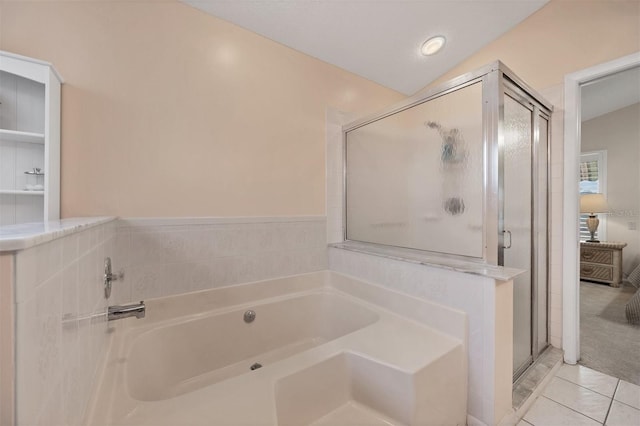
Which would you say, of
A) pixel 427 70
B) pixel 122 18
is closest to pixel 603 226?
pixel 427 70

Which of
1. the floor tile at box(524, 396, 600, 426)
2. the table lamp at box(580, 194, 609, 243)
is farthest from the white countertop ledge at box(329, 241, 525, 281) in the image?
the table lamp at box(580, 194, 609, 243)

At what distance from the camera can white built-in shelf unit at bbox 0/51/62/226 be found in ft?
4.00

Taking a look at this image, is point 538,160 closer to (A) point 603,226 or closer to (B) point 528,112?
(B) point 528,112

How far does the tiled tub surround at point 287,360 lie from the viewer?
93 centimetres

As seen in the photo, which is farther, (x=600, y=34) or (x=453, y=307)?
(x=600, y=34)

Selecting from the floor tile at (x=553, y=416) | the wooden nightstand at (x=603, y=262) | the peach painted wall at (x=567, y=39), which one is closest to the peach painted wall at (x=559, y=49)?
the peach painted wall at (x=567, y=39)

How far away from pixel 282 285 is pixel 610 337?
2630 mm

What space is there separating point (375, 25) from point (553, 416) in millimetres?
2622

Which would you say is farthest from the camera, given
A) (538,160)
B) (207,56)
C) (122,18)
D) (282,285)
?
(282,285)

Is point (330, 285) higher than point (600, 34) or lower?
lower

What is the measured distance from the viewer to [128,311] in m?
1.10

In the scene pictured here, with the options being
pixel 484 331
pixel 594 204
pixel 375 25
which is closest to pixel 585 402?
pixel 484 331

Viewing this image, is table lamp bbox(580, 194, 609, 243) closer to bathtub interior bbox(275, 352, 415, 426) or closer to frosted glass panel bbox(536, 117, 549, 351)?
frosted glass panel bbox(536, 117, 549, 351)

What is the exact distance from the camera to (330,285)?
2.22 metres
